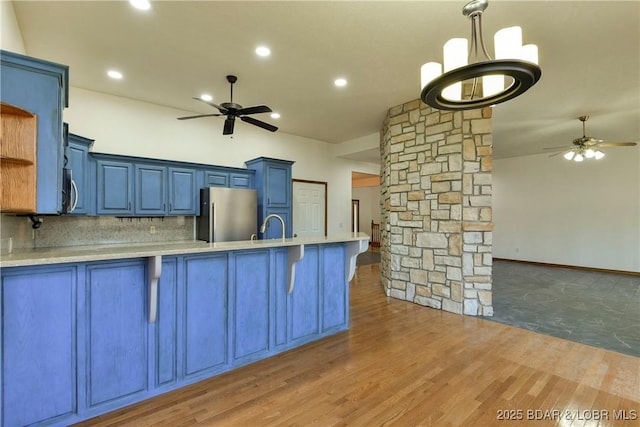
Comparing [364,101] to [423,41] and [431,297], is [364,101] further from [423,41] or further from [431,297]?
[431,297]

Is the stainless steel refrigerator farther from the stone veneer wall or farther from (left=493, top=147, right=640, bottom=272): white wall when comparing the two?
(left=493, top=147, right=640, bottom=272): white wall

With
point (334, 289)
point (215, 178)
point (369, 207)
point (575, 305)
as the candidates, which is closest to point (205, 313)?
point (334, 289)

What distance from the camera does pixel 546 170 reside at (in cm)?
791

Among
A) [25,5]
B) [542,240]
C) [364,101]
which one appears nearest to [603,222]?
[542,240]

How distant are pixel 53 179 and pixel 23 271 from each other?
0.63 m

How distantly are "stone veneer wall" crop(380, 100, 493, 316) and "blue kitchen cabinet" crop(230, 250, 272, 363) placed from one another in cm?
267

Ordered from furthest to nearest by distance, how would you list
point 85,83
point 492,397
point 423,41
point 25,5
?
point 85,83 < point 423,41 < point 25,5 < point 492,397

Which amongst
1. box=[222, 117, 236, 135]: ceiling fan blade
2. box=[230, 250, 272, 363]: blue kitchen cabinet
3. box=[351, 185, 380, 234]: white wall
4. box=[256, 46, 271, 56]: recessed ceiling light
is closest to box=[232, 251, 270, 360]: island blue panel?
box=[230, 250, 272, 363]: blue kitchen cabinet

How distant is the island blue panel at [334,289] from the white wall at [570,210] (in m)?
7.38

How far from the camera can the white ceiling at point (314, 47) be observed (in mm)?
2516

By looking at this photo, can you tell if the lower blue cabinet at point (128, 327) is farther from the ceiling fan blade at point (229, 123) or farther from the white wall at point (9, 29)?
the white wall at point (9, 29)

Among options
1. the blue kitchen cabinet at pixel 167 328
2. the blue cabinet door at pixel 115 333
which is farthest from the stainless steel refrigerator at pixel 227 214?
the blue cabinet door at pixel 115 333

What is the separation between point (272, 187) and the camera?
208 inches

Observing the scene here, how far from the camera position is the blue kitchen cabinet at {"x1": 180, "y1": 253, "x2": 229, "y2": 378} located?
89.4 inches
